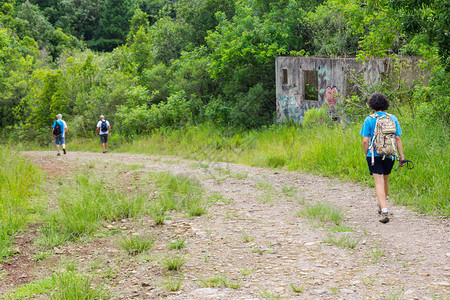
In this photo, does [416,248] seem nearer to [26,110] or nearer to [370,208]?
[370,208]

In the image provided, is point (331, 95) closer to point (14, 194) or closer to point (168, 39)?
point (14, 194)

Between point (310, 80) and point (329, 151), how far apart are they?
7.76 m

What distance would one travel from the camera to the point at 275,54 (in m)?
18.1

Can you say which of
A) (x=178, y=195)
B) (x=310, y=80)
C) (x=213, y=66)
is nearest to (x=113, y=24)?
(x=213, y=66)

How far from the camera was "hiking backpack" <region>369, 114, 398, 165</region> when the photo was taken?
646cm

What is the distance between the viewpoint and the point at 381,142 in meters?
6.49

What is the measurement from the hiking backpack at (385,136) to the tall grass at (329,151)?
49.4 inches

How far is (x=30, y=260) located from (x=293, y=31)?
14.7m

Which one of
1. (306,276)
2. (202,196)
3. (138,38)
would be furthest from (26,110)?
(306,276)

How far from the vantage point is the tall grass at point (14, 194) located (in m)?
6.83

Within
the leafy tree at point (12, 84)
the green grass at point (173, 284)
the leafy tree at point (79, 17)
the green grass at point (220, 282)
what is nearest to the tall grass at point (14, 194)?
the green grass at point (173, 284)

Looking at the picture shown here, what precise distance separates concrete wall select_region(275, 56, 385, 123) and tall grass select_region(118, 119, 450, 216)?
0.94 metres

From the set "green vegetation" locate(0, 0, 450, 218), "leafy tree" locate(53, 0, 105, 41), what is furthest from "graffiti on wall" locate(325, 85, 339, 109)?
"leafy tree" locate(53, 0, 105, 41)

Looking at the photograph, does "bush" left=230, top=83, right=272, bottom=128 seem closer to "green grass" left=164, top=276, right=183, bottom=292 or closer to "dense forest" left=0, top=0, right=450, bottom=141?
"dense forest" left=0, top=0, right=450, bottom=141
